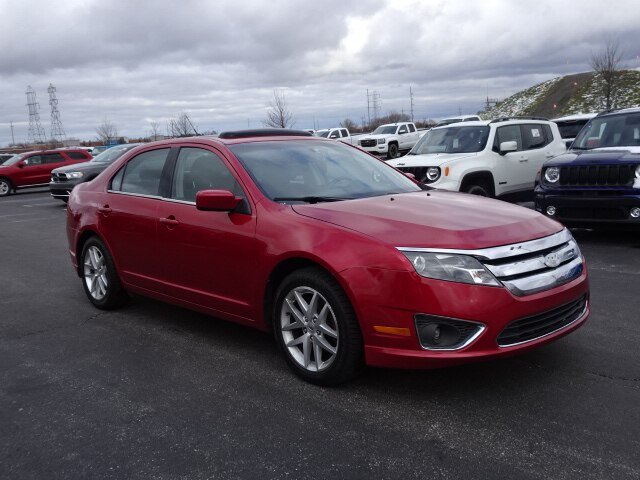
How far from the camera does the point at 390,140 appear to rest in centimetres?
3131

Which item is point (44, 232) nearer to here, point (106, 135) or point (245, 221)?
point (245, 221)

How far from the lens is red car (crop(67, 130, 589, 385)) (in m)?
3.50

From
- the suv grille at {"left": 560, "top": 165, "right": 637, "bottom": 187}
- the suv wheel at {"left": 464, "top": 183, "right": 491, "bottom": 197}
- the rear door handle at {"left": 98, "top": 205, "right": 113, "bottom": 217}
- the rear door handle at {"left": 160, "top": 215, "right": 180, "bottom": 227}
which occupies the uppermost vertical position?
the rear door handle at {"left": 98, "top": 205, "right": 113, "bottom": 217}

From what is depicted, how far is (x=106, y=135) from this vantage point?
98.8 m

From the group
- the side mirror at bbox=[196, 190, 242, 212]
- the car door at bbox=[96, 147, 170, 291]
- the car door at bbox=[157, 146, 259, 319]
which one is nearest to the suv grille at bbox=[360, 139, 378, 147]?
the car door at bbox=[96, 147, 170, 291]

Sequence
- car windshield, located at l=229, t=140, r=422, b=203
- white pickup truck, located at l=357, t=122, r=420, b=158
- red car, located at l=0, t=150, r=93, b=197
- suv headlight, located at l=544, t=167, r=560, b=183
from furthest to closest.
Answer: white pickup truck, located at l=357, t=122, r=420, b=158, red car, located at l=0, t=150, r=93, b=197, suv headlight, located at l=544, t=167, r=560, b=183, car windshield, located at l=229, t=140, r=422, b=203

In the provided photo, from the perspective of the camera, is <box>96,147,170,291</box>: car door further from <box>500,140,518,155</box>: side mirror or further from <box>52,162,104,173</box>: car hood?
<box>52,162,104,173</box>: car hood

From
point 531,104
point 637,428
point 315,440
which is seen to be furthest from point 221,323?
point 531,104

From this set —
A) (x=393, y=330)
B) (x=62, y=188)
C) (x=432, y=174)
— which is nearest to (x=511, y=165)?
(x=432, y=174)

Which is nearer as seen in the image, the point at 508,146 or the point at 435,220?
the point at 435,220

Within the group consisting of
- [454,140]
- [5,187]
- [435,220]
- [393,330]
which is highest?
[454,140]

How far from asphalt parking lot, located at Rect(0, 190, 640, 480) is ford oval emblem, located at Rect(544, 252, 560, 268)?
2.37ft

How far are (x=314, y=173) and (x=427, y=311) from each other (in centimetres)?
172

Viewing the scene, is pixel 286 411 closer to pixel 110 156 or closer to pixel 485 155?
pixel 485 155
